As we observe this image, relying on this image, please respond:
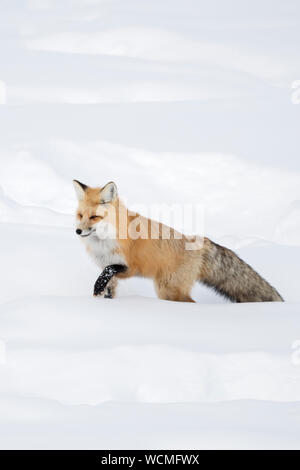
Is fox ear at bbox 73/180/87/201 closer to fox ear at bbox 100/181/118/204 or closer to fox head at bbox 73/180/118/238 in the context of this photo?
fox head at bbox 73/180/118/238

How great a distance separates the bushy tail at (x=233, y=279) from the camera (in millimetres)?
4336

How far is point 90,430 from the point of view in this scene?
8.33 feet

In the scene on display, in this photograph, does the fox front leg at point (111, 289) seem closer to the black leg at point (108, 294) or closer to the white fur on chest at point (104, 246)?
the black leg at point (108, 294)

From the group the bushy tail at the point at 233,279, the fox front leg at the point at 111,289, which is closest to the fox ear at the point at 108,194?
the fox front leg at the point at 111,289

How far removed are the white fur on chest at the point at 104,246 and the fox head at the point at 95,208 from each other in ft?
0.06

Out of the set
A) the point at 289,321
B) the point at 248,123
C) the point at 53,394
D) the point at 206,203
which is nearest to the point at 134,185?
the point at 206,203

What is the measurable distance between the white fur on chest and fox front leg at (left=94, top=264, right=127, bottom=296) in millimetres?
53

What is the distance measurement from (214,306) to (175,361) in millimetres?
Answer: 899

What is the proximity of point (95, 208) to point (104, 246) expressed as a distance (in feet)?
0.82

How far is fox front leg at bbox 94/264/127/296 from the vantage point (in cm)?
393

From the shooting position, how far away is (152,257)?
4133mm

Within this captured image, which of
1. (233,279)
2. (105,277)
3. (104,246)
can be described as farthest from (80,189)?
(233,279)

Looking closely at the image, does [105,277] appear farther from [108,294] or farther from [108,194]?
[108,194]

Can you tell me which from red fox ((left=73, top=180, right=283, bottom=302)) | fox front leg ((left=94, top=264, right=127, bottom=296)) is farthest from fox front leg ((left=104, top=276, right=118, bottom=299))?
fox front leg ((left=94, top=264, right=127, bottom=296))
